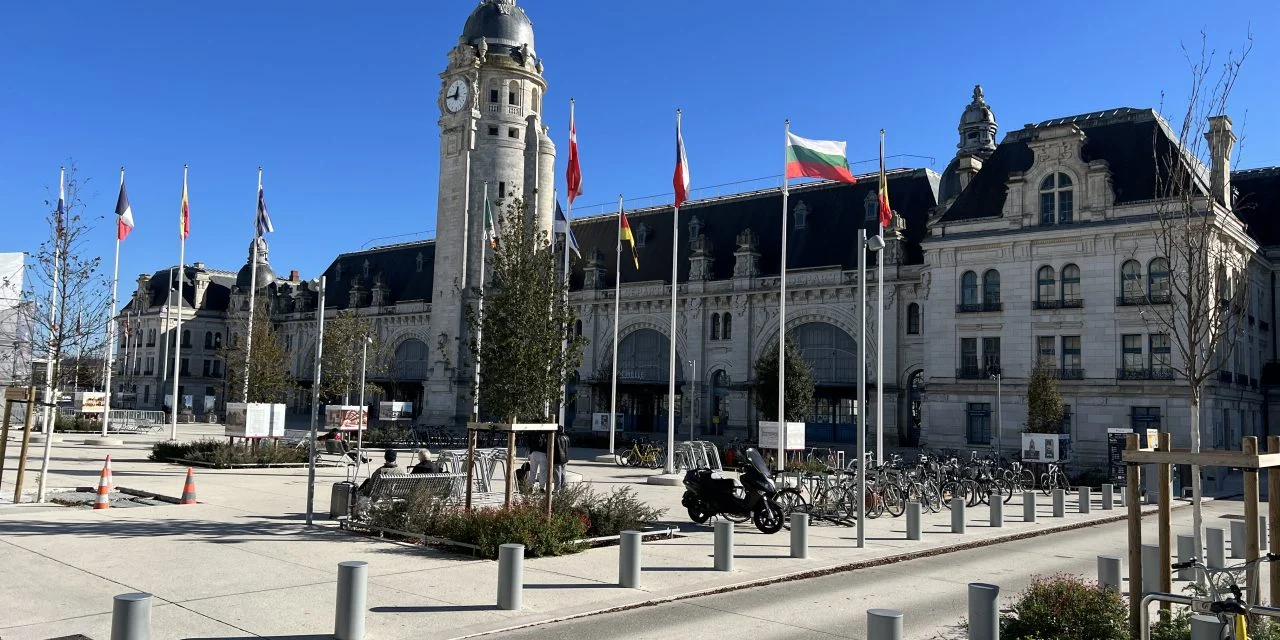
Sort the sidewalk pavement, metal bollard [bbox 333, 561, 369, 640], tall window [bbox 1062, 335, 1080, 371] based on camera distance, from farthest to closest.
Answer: tall window [bbox 1062, 335, 1080, 371] → the sidewalk pavement → metal bollard [bbox 333, 561, 369, 640]

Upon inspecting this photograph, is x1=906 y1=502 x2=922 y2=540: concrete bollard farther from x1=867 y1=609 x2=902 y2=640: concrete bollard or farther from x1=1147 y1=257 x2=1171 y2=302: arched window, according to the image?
x1=1147 y1=257 x2=1171 y2=302: arched window

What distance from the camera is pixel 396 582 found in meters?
11.9

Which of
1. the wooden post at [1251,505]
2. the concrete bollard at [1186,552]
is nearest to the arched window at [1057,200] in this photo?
the concrete bollard at [1186,552]

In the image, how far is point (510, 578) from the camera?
1060 cm

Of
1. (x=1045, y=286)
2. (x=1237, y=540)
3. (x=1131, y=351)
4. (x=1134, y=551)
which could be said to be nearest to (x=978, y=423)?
(x=1045, y=286)

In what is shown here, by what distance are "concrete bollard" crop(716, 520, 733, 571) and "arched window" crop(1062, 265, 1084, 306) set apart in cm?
3289

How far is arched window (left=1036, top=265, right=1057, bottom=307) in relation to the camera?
42169mm

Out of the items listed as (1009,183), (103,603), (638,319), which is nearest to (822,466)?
(1009,183)

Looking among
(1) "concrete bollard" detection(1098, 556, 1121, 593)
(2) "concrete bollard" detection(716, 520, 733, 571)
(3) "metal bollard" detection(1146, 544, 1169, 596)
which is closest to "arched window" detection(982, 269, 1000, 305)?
(3) "metal bollard" detection(1146, 544, 1169, 596)

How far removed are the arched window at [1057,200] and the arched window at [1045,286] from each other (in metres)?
2.18

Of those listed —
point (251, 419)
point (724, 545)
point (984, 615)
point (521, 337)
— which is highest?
point (521, 337)

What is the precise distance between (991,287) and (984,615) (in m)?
37.8

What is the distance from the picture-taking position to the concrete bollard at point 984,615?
28.8 ft

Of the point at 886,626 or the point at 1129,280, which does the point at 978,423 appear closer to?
the point at 1129,280
